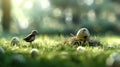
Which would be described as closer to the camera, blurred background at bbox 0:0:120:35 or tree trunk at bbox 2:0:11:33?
tree trunk at bbox 2:0:11:33

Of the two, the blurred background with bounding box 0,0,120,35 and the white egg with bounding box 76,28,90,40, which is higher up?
the blurred background with bounding box 0,0,120,35

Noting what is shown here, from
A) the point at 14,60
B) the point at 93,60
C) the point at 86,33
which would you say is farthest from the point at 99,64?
the point at 86,33

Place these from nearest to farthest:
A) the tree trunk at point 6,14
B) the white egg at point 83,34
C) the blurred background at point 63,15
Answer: the white egg at point 83,34, the tree trunk at point 6,14, the blurred background at point 63,15

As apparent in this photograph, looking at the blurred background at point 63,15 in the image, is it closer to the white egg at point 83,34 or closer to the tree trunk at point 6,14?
the tree trunk at point 6,14

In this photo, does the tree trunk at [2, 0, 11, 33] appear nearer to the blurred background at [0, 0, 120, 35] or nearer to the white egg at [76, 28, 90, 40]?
the blurred background at [0, 0, 120, 35]

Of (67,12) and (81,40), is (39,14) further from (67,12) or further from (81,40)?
(81,40)

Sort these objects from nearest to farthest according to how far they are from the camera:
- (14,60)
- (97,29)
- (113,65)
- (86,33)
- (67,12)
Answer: (113,65), (14,60), (86,33), (97,29), (67,12)

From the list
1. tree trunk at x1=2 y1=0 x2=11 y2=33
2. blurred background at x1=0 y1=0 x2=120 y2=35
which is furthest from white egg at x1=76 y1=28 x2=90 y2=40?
tree trunk at x1=2 y1=0 x2=11 y2=33

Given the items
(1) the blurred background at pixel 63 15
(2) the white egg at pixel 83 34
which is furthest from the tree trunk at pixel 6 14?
(2) the white egg at pixel 83 34
